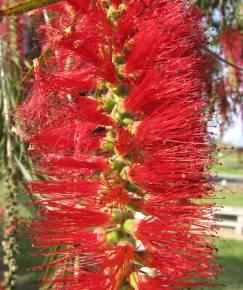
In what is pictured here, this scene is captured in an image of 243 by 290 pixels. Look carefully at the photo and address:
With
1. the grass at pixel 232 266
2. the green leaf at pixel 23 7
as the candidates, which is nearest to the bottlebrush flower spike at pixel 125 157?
the green leaf at pixel 23 7

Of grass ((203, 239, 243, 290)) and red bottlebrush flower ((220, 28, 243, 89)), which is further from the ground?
red bottlebrush flower ((220, 28, 243, 89))

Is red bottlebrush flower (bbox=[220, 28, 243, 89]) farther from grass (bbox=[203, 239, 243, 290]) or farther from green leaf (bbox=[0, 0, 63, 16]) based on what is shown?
grass (bbox=[203, 239, 243, 290])

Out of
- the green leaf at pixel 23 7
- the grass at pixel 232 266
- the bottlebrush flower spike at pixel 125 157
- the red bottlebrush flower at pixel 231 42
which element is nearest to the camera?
the green leaf at pixel 23 7

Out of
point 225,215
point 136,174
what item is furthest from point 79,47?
point 225,215

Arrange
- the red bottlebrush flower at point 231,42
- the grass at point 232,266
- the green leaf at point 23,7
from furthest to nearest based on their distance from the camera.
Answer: the grass at point 232,266, the red bottlebrush flower at point 231,42, the green leaf at point 23,7

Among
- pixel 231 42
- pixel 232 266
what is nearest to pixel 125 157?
pixel 231 42

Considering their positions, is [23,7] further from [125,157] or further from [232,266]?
[232,266]

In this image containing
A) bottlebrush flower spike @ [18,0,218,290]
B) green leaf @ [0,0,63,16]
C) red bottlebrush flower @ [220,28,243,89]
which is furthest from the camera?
red bottlebrush flower @ [220,28,243,89]

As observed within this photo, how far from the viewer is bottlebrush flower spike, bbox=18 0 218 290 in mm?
1013

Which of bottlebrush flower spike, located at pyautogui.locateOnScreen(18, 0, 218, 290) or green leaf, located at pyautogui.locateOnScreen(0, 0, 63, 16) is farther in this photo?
bottlebrush flower spike, located at pyautogui.locateOnScreen(18, 0, 218, 290)

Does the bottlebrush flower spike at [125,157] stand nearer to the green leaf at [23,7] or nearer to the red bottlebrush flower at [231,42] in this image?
the green leaf at [23,7]

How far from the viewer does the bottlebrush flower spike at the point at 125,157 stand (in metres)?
1.01

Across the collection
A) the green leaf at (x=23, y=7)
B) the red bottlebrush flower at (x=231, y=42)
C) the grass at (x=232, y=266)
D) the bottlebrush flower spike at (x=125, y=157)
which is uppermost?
the red bottlebrush flower at (x=231, y=42)

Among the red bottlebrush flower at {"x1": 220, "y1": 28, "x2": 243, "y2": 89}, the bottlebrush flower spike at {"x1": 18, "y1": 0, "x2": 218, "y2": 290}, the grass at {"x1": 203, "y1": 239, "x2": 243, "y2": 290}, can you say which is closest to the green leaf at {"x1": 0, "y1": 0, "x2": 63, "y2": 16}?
the bottlebrush flower spike at {"x1": 18, "y1": 0, "x2": 218, "y2": 290}
